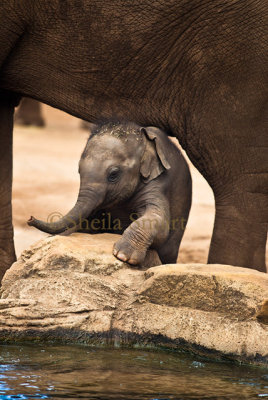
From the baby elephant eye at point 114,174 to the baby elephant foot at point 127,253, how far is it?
0.48m

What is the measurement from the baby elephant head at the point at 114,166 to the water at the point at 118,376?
1.09 meters

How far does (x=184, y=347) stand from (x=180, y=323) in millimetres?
120

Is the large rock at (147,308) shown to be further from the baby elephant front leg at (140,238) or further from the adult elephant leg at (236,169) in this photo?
the adult elephant leg at (236,169)

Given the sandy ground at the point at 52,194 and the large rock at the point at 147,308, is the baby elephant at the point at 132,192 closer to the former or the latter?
the large rock at the point at 147,308

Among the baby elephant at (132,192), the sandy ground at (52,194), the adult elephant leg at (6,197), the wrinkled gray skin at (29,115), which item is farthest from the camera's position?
the wrinkled gray skin at (29,115)

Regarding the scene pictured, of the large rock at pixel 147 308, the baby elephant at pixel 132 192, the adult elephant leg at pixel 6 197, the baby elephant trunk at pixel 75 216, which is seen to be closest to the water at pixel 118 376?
the large rock at pixel 147 308

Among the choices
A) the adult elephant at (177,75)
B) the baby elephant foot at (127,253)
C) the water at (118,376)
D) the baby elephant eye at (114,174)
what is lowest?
the water at (118,376)

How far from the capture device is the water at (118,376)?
3938mm

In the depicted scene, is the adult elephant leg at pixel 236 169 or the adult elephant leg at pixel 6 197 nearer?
the adult elephant leg at pixel 236 169

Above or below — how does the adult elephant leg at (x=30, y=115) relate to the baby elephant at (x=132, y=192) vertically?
above

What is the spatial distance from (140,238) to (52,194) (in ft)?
15.1

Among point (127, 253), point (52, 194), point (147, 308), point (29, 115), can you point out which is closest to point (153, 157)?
point (127, 253)

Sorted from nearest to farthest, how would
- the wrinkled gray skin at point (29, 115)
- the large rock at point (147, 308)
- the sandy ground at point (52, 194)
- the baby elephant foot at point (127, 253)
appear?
the large rock at point (147, 308)
the baby elephant foot at point (127, 253)
the sandy ground at point (52, 194)
the wrinkled gray skin at point (29, 115)

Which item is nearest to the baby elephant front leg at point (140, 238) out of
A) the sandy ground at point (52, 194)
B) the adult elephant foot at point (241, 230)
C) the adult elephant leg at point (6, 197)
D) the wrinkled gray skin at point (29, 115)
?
the adult elephant foot at point (241, 230)
